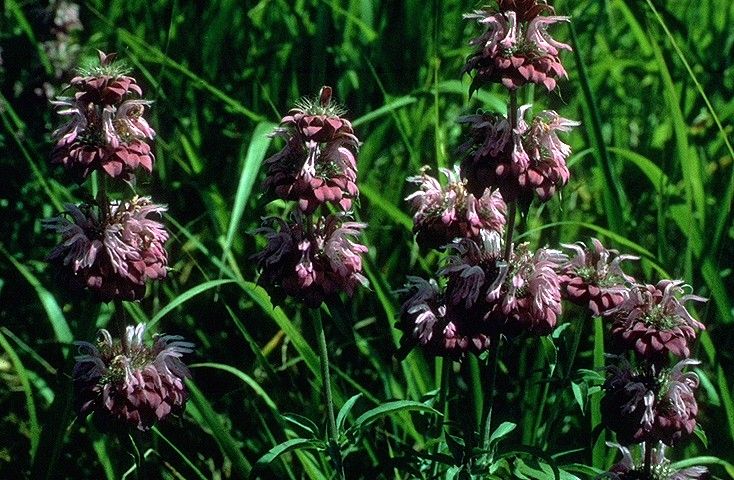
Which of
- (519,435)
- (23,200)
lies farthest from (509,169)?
(23,200)

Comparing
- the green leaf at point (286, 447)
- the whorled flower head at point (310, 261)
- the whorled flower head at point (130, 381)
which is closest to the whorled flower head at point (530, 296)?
the whorled flower head at point (310, 261)

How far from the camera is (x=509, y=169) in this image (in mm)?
1757

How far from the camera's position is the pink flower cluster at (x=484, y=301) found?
1.81 meters

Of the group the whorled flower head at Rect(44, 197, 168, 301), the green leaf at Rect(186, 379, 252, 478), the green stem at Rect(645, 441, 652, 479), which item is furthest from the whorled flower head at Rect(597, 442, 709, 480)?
the whorled flower head at Rect(44, 197, 168, 301)

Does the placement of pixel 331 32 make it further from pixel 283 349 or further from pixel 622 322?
pixel 622 322

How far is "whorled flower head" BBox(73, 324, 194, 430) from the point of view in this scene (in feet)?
5.98

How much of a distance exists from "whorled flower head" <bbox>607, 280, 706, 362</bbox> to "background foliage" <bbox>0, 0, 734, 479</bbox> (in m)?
0.30

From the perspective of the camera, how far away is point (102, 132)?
179 centimetres

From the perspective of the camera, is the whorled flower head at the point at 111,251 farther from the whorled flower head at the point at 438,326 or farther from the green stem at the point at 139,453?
the whorled flower head at the point at 438,326

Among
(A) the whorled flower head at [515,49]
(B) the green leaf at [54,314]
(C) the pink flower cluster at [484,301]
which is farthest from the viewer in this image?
(B) the green leaf at [54,314]

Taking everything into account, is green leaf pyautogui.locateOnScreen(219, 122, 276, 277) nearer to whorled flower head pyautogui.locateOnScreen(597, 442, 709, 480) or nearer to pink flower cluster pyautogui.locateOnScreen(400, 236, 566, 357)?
pink flower cluster pyautogui.locateOnScreen(400, 236, 566, 357)

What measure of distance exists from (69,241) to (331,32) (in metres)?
1.69

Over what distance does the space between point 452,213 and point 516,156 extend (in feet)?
1.17

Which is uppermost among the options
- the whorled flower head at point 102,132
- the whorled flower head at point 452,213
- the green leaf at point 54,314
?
the whorled flower head at point 102,132
